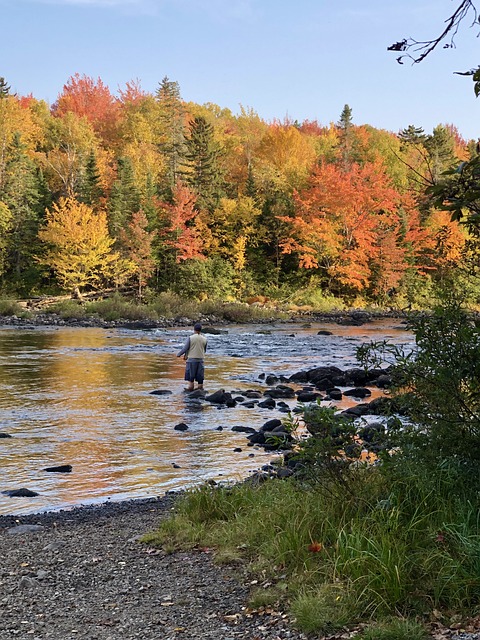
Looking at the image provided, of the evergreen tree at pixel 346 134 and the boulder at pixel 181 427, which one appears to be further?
the evergreen tree at pixel 346 134

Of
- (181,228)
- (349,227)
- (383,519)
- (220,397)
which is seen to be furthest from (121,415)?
(349,227)

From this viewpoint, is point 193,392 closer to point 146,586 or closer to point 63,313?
point 146,586

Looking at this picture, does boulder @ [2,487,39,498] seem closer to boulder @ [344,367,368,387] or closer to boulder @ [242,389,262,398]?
boulder @ [242,389,262,398]

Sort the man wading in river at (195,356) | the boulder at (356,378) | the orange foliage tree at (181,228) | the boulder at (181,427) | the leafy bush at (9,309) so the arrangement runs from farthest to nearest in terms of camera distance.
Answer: the orange foliage tree at (181,228)
the leafy bush at (9,309)
the boulder at (356,378)
the man wading in river at (195,356)
the boulder at (181,427)

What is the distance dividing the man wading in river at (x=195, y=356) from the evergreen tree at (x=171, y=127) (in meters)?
36.6

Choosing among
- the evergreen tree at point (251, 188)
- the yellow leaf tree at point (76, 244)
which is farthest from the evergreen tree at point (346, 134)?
the yellow leaf tree at point (76, 244)

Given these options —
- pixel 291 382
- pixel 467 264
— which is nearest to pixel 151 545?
pixel 467 264

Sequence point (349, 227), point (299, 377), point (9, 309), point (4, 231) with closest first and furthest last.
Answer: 1. point (299, 377)
2. point (9, 309)
3. point (349, 227)
4. point (4, 231)

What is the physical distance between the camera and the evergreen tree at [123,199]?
4925cm

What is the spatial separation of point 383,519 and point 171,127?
65450 millimetres

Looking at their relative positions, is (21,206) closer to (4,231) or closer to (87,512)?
(4,231)

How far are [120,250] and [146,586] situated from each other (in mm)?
43999

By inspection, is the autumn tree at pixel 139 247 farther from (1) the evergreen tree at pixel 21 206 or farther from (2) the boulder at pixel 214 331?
(2) the boulder at pixel 214 331

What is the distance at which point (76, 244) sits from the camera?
45594 millimetres
